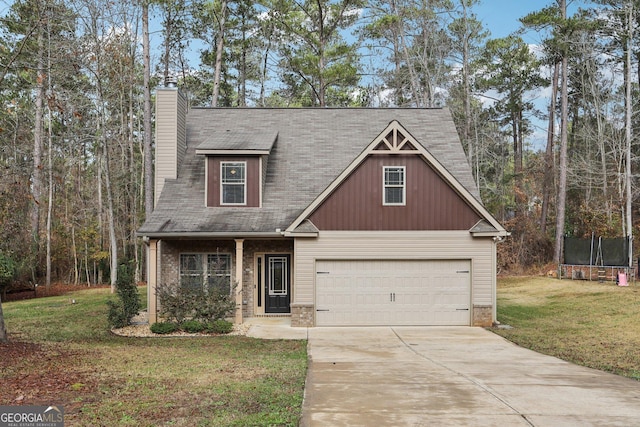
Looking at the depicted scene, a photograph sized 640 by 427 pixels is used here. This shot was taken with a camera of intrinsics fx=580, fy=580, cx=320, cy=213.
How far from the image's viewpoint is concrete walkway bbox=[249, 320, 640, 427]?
7.08m

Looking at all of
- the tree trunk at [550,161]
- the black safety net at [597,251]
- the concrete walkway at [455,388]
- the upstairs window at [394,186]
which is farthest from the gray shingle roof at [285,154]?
the tree trunk at [550,161]

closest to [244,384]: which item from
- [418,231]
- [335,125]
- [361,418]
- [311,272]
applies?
[361,418]

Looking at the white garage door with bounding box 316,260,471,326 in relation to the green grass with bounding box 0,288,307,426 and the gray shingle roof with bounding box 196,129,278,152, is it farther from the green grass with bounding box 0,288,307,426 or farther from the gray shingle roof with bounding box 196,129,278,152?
the gray shingle roof with bounding box 196,129,278,152

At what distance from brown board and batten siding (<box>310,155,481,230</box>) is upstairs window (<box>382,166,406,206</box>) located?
116 millimetres

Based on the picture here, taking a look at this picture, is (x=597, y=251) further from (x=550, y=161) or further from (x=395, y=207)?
(x=395, y=207)

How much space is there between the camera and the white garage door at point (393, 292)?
16812 mm

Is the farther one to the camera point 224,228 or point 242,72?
point 242,72

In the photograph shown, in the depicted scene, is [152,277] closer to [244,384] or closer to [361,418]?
[244,384]

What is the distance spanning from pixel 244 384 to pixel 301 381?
3.02ft

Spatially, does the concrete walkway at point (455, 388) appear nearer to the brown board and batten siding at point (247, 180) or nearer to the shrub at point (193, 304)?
the shrub at point (193, 304)

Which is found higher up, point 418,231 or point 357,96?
point 357,96

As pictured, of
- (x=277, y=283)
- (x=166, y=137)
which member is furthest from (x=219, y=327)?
(x=166, y=137)

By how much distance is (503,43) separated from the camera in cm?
3347

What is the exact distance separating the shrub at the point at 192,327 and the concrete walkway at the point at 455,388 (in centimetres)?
366
